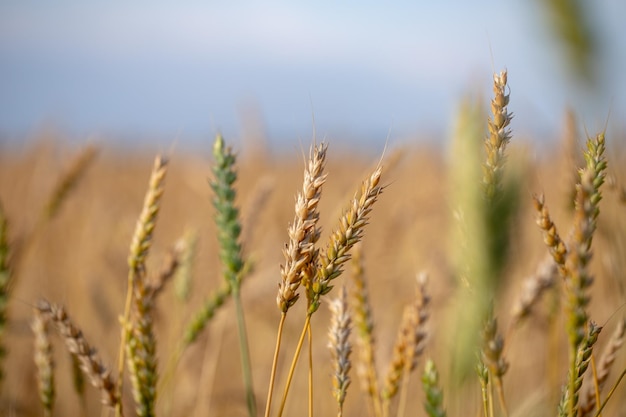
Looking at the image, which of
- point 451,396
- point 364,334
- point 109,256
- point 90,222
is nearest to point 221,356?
point 109,256

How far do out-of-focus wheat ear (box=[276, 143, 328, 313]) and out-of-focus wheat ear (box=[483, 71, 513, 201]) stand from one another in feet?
0.67

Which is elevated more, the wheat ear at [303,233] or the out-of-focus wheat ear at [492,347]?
the wheat ear at [303,233]

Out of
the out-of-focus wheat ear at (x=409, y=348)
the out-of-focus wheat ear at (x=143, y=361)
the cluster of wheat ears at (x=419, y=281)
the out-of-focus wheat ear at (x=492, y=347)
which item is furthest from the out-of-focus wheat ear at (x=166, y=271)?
the out-of-focus wheat ear at (x=492, y=347)

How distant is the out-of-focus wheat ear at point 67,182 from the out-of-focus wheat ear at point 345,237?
1.26m

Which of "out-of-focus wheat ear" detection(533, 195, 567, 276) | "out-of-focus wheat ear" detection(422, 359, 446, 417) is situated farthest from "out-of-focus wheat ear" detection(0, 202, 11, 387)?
"out-of-focus wheat ear" detection(533, 195, 567, 276)

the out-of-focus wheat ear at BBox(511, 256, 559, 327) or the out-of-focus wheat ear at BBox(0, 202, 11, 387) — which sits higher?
the out-of-focus wheat ear at BBox(0, 202, 11, 387)

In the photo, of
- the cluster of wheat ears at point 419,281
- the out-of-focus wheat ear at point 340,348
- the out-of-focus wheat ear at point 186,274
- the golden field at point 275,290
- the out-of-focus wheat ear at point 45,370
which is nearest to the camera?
the cluster of wheat ears at point 419,281

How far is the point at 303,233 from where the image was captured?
74 cm

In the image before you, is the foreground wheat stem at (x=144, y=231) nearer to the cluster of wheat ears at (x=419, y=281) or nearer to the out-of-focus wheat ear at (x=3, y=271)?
the cluster of wheat ears at (x=419, y=281)

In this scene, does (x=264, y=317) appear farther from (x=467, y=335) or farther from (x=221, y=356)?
(x=467, y=335)

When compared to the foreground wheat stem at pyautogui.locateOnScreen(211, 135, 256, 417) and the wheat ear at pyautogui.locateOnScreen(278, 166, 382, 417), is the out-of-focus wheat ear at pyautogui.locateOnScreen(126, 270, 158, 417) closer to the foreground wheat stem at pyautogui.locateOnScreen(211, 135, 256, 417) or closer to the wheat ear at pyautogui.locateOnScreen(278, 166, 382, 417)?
the foreground wheat stem at pyautogui.locateOnScreen(211, 135, 256, 417)

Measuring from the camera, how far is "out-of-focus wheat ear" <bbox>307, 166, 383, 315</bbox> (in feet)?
2.42

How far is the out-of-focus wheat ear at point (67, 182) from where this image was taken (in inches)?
68.6

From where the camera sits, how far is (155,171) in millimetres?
1029
